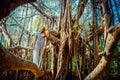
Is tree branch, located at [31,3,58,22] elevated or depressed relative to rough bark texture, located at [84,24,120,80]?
elevated

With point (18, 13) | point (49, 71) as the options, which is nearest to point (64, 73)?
point (49, 71)

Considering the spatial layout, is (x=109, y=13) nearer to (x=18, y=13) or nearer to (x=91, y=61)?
(x=91, y=61)

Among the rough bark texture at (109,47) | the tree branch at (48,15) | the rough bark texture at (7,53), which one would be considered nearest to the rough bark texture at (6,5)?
the rough bark texture at (7,53)

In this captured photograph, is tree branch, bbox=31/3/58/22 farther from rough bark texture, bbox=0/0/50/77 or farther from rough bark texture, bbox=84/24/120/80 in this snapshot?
rough bark texture, bbox=0/0/50/77

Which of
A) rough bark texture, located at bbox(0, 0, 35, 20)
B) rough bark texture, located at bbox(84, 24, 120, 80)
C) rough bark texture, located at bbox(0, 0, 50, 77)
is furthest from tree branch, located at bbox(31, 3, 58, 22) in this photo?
rough bark texture, located at bbox(0, 0, 35, 20)

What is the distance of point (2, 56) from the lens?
5.89ft

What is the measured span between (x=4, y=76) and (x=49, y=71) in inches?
51.7

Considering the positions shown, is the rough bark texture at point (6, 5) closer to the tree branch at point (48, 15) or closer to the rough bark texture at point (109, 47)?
the rough bark texture at point (109, 47)

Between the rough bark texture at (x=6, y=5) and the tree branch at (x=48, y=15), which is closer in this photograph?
the rough bark texture at (x=6, y=5)

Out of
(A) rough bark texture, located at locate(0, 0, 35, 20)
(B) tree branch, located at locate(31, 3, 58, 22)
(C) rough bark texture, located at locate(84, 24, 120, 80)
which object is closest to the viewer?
(A) rough bark texture, located at locate(0, 0, 35, 20)

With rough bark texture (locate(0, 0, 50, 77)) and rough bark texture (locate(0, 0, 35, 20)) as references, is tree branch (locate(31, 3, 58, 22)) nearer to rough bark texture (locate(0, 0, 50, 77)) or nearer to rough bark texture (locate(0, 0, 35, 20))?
rough bark texture (locate(0, 0, 50, 77))

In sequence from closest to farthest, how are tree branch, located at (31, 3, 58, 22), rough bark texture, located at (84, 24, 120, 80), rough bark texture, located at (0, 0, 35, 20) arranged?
rough bark texture, located at (0, 0, 35, 20) → rough bark texture, located at (84, 24, 120, 80) → tree branch, located at (31, 3, 58, 22)

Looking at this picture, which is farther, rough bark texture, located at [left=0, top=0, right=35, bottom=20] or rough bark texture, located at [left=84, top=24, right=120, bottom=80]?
rough bark texture, located at [left=84, top=24, right=120, bottom=80]

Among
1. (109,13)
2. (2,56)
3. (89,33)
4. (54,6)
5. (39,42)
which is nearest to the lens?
(2,56)
